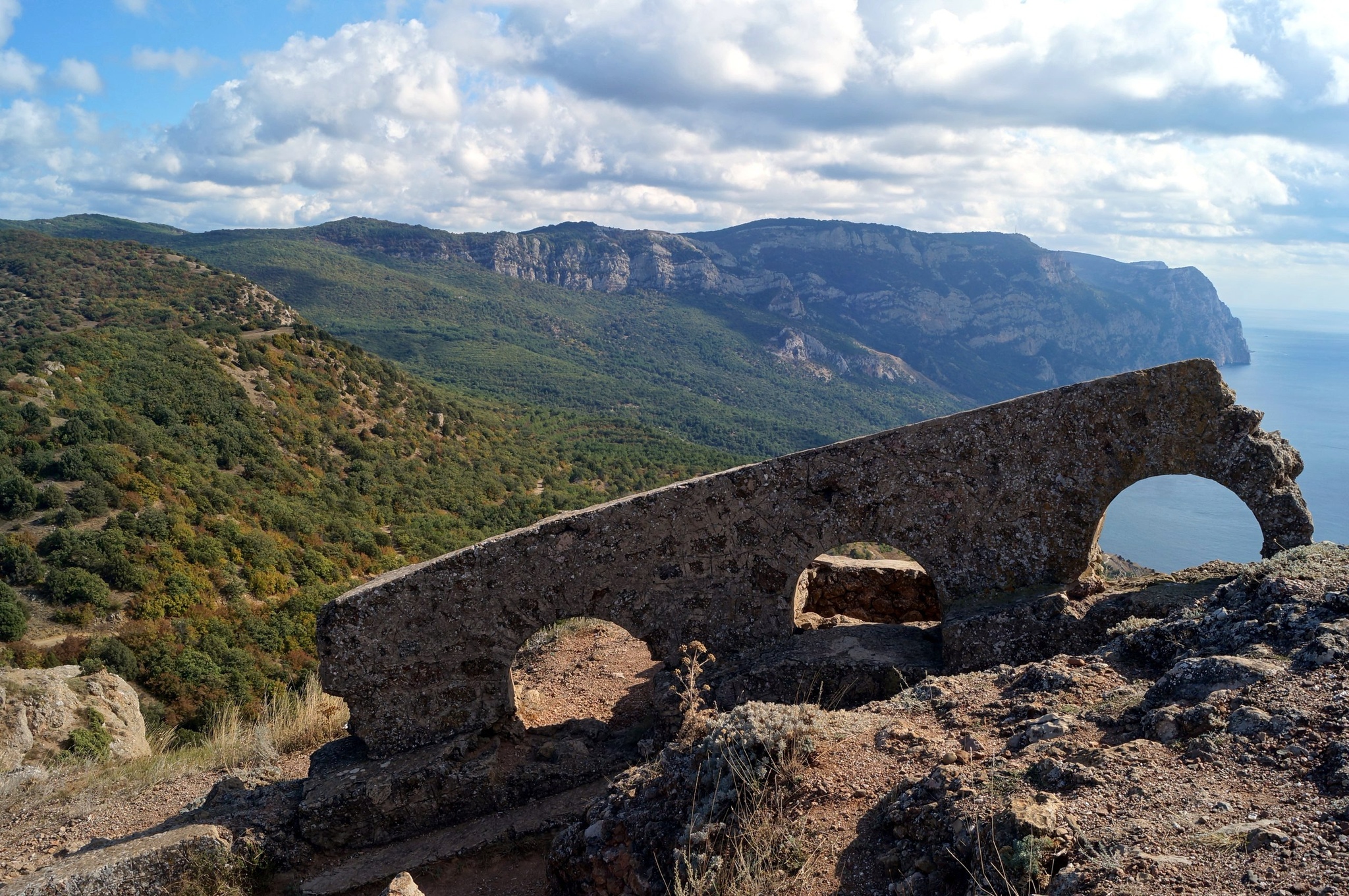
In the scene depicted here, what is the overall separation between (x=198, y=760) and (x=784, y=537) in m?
8.13

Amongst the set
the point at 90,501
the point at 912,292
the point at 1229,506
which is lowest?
the point at 1229,506

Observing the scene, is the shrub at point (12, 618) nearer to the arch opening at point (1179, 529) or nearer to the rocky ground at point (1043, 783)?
the rocky ground at point (1043, 783)

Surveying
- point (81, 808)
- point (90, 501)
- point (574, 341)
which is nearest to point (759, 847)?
point (81, 808)

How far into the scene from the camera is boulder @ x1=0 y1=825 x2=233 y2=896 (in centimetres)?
684

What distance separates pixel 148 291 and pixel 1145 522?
68.1 m

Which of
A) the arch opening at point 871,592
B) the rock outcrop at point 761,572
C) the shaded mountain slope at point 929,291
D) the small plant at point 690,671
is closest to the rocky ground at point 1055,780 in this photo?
the small plant at point 690,671

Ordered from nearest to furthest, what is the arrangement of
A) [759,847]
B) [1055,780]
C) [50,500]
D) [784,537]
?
[1055,780]
[759,847]
[784,537]
[50,500]

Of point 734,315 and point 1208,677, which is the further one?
point 734,315

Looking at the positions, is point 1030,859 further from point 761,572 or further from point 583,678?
point 583,678

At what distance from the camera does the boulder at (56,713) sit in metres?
11.1

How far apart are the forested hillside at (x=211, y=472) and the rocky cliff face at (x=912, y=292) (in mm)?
93174

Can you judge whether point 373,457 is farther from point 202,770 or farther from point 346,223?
point 346,223

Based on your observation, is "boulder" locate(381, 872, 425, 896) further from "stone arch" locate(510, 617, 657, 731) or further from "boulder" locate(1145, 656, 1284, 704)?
"boulder" locate(1145, 656, 1284, 704)

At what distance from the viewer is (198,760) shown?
10469 mm
